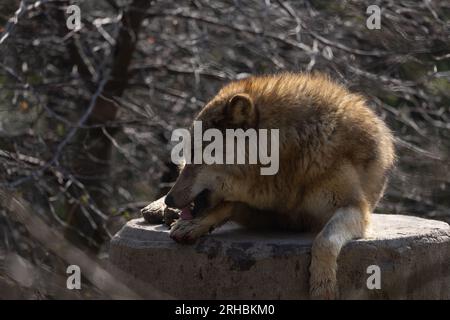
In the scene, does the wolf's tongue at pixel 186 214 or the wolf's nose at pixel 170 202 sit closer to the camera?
the wolf's nose at pixel 170 202

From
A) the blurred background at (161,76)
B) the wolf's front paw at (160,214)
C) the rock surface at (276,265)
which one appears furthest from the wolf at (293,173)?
the blurred background at (161,76)

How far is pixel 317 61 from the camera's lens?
941cm

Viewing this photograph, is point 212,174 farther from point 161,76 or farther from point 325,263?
point 161,76

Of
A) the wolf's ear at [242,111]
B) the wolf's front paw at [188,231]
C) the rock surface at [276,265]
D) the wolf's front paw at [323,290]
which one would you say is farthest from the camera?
the wolf's ear at [242,111]

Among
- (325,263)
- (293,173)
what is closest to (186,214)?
(293,173)

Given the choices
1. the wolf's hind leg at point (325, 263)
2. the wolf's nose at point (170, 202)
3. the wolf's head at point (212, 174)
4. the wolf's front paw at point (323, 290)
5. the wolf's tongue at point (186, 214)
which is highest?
the wolf's head at point (212, 174)

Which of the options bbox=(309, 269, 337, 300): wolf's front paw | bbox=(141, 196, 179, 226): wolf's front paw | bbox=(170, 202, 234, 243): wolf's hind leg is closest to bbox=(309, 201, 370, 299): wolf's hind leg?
bbox=(309, 269, 337, 300): wolf's front paw

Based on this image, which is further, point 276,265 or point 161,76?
point 161,76

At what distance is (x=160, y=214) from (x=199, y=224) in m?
0.75

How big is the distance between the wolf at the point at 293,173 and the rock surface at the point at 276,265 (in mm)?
138

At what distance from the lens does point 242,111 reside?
5.64m

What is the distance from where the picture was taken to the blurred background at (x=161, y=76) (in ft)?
31.6

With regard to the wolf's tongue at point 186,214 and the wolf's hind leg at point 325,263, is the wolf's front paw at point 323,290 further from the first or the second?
the wolf's tongue at point 186,214

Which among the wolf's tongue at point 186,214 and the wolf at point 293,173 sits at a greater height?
the wolf at point 293,173
